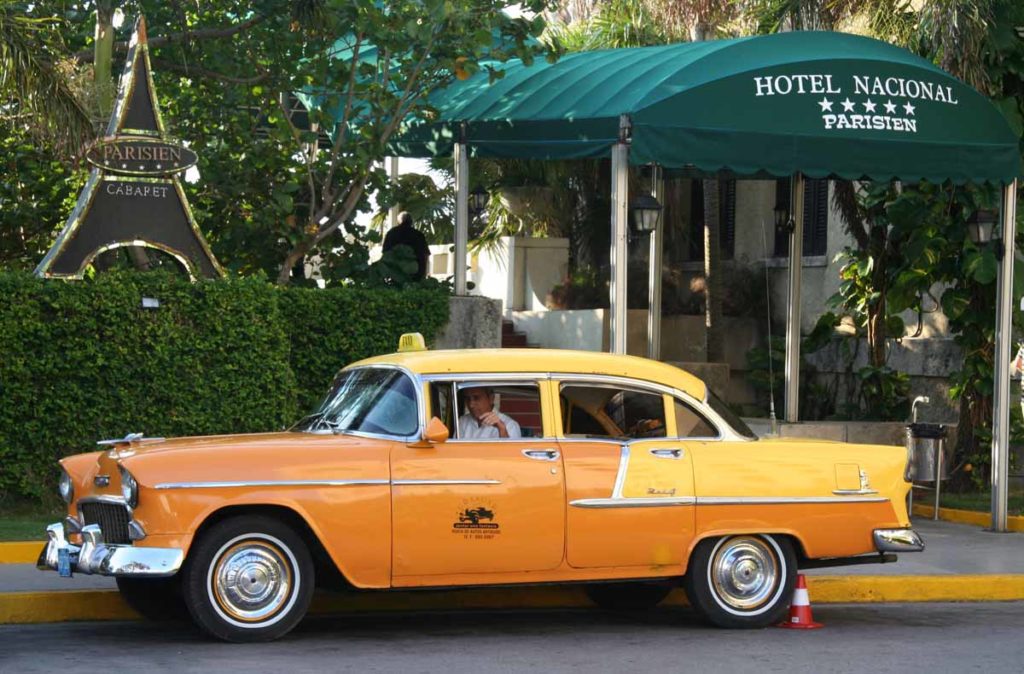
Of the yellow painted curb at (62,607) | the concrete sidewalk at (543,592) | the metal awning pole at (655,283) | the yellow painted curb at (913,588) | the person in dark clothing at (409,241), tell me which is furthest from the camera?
the metal awning pole at (655,283)

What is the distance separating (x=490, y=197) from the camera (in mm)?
25500

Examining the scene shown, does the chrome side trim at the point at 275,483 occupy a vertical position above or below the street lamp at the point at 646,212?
below

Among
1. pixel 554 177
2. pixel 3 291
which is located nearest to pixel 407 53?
pixel 3 291

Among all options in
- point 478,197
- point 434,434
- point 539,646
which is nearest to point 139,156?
point 434,434

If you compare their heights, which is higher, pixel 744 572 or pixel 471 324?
pixel 471 324

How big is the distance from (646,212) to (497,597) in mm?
8456

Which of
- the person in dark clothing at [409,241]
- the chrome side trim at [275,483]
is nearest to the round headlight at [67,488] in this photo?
the chrome side trim at [275,483]

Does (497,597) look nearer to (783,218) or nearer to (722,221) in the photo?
(783,218)

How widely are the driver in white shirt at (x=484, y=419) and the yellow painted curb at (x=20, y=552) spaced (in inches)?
158

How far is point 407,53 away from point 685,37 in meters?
9.95

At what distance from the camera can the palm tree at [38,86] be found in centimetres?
1428

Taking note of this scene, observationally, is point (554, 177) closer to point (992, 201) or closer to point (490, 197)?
point (490, 197)

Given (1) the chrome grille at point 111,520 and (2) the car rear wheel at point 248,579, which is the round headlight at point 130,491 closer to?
(1) the chrome grille at point 111,520

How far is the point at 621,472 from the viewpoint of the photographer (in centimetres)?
930
